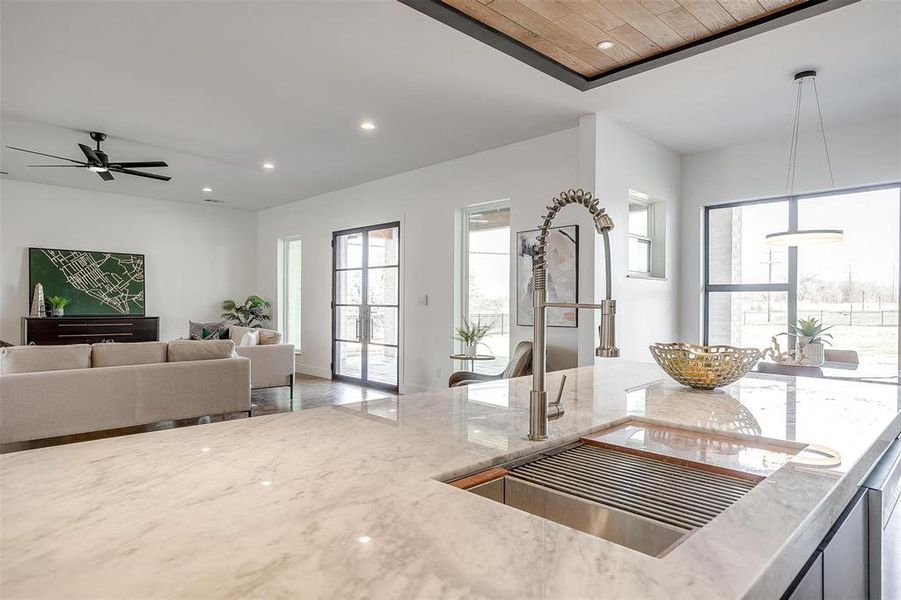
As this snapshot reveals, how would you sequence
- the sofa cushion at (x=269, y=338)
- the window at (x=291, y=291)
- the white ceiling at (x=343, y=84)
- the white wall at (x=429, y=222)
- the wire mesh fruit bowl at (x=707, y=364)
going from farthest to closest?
the window at (x=291, y=291) < the sofa cushion at (x=269, y=338) < the white wall at (x=429, y=222) < the white ceiling at (x=343, y=84) < the wire mesh fruit bowl at (x=707, y=364)

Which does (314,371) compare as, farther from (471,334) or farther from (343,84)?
(343,84)

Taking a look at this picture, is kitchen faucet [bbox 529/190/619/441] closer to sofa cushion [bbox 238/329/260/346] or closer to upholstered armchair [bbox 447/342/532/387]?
upholstered armchair [bbox 447/342/532/387]

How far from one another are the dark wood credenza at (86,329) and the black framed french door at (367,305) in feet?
9.28

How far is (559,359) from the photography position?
4578mm

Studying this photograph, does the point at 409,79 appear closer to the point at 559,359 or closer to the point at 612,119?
the point at 612,119

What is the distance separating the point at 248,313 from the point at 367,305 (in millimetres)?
2798

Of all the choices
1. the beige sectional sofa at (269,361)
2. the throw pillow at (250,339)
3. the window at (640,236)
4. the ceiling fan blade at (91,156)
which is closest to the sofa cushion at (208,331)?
the beige sectional sofa at (269,361)

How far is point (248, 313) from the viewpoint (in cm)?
850

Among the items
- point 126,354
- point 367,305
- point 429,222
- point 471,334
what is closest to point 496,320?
point 471,334

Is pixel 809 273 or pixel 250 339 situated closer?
pixel 809 273

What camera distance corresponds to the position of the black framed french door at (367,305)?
6492mm

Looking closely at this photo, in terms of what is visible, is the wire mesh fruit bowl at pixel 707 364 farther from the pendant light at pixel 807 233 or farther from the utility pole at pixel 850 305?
the utility pole at pixel 850 305

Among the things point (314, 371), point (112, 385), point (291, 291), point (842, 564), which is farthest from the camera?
point (291, 291)

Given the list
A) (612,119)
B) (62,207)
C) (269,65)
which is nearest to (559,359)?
(612,119)
